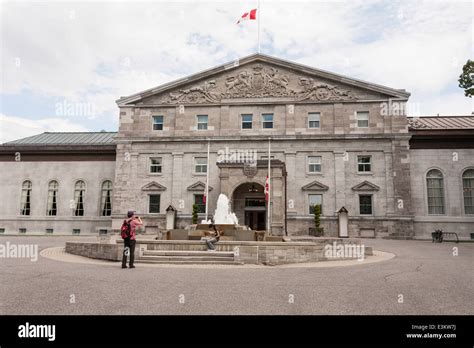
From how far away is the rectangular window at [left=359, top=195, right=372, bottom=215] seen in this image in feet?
106

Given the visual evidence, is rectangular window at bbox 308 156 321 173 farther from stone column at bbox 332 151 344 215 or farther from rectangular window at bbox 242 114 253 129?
rectangular window at bbox 242 114 253 129

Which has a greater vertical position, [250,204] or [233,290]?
[250,204]

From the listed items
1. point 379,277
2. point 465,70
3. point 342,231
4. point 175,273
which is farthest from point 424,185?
point 175,273

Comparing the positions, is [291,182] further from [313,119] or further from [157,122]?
[157,122]

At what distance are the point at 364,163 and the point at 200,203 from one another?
15.7 metres

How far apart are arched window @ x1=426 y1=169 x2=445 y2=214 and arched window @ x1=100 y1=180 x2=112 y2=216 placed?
3096 cm

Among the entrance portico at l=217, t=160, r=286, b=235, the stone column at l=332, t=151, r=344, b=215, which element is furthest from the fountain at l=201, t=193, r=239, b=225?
the stone column at l=332, t=151, r=344, b=215

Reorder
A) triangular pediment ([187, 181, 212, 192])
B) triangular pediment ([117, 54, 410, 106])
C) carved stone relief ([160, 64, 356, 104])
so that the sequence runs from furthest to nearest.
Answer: carved stone relief ([160, 64, 356, 104])
triangular pediment ([117, 54, 410, 106])
triangular pediment ([187, 181, 212, 192])

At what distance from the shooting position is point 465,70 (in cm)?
2417

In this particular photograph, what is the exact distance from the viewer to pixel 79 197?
1478 inches

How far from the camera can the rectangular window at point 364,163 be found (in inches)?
1296

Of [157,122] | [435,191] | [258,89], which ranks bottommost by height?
[435,191]

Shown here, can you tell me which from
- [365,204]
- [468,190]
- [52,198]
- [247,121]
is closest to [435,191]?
[468,190]
